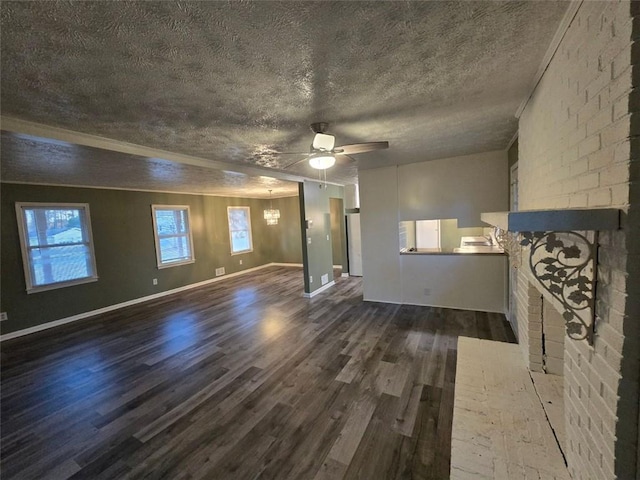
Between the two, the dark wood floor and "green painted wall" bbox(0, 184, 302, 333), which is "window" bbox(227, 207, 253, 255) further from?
the dark wood floor

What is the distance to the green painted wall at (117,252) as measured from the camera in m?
4.31

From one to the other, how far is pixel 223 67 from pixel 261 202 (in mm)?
8002

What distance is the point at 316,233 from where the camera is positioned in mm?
6109

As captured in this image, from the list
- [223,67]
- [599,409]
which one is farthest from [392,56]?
[599,409]

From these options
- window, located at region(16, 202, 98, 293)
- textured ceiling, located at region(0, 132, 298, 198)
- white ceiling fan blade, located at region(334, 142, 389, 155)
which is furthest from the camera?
window, located at region(16, 202, 98, 293)

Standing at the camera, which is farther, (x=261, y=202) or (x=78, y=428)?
(x=261, y=202)

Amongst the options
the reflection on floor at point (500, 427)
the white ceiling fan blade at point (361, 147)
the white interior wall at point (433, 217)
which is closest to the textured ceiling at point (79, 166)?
the white ceiling fan blade at point (361, 147)

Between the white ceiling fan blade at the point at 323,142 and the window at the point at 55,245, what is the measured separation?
5.15m

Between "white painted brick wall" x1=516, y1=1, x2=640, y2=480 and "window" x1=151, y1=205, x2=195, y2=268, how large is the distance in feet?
23.0

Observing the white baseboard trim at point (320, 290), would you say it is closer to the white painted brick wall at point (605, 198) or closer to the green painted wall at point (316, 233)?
the green painted wall at point (316, 233)

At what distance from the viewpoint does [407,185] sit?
4633 mm

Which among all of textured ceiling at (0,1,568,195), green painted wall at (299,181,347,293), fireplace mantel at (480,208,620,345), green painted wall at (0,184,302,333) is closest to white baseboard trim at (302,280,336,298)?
green painted wall at (299,181,347,293)

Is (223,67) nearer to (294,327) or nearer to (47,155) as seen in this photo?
(47,155)

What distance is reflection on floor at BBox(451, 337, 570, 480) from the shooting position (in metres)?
1.40
